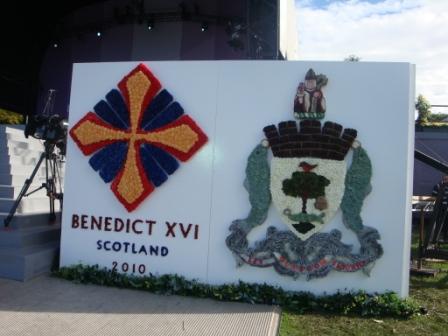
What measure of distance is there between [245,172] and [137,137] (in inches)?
47.9

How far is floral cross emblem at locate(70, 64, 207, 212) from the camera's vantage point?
495cm

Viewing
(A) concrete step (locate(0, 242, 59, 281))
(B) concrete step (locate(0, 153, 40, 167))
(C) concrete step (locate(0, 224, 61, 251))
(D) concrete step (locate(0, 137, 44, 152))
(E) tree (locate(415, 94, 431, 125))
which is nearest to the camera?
(A) concrete step (locate(0, 242, 59, 281))

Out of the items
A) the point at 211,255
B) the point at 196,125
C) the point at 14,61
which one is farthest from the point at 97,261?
the point at 14,61

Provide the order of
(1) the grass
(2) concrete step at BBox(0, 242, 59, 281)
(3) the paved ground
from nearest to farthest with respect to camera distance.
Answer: (3) the paved ground, (1) the grass, (2) concrete step at BBox(0, 242, 59, 281)

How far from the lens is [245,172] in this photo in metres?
4.78

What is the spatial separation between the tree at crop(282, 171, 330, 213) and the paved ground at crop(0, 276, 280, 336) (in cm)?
109

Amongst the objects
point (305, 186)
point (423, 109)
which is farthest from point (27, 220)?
point (423, 109)

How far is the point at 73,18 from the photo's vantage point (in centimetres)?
1667

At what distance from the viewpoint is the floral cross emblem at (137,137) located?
4949 millimetres

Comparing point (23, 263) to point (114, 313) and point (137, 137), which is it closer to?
point (114, 313)

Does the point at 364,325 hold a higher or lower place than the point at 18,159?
lower

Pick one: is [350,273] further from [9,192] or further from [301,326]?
[9,192]

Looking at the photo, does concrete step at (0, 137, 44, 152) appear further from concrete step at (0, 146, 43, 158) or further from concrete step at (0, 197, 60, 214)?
→ concrete step at (0, 197, 60, 214)

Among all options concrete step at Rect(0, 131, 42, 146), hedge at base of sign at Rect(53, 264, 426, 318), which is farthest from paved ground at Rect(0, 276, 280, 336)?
concrete step at Rect(0, 131, 42, 146)
